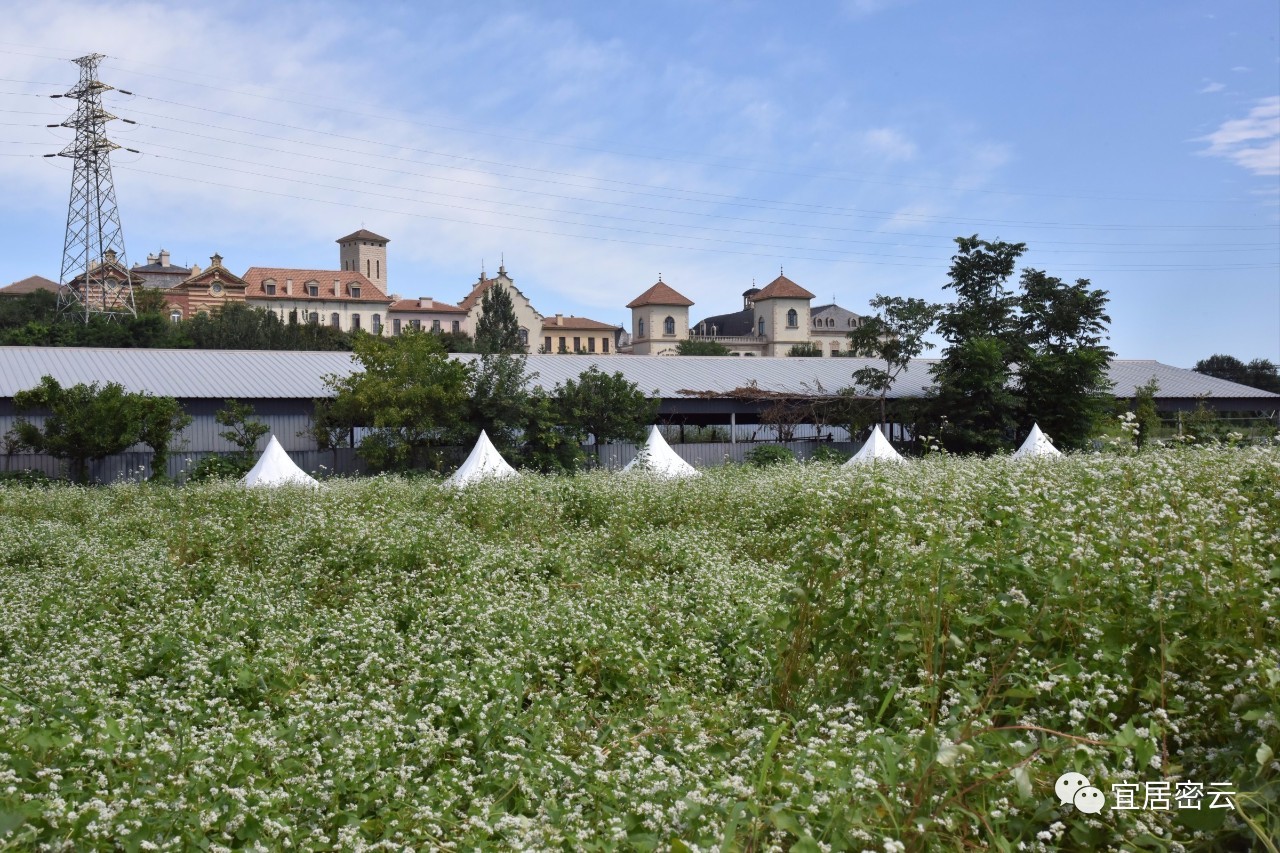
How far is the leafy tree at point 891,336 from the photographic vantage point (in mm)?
35594

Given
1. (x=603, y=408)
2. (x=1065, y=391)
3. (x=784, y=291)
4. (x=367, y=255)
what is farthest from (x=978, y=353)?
(x=367, y=255)

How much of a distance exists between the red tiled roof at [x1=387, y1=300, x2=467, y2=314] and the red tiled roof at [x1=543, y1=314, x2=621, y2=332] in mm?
8820

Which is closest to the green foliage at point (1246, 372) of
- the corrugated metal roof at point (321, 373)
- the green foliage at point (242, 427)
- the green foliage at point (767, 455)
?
the corrugated metal roof at point (321, 373)

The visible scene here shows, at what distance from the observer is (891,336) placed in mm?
35938

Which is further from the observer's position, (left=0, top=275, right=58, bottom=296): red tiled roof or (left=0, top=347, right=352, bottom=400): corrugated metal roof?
(left=0, top=275, right=58, bottom=296): red tiled roof

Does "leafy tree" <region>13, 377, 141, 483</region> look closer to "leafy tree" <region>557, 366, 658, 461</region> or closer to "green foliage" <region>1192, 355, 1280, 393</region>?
"leafy tree" <region>557, 366, 658, 461</region>

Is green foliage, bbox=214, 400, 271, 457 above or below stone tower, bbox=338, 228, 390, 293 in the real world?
below

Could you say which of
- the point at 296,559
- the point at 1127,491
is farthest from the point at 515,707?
the point at 296,559

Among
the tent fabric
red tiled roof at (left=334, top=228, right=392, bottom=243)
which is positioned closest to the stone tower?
red tiled roof at (left=334, top=228, right=392, bottom=243)

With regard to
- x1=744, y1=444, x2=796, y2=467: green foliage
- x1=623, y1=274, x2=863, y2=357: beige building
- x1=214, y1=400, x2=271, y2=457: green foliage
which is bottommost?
x1=744, y1=444, x2=796, y2=467: green foliage

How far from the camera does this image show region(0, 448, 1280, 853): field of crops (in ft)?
10.3

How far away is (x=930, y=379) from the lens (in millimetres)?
39125

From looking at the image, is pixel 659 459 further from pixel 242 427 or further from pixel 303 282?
pixel 303 282

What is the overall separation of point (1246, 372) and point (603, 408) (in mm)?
55063
